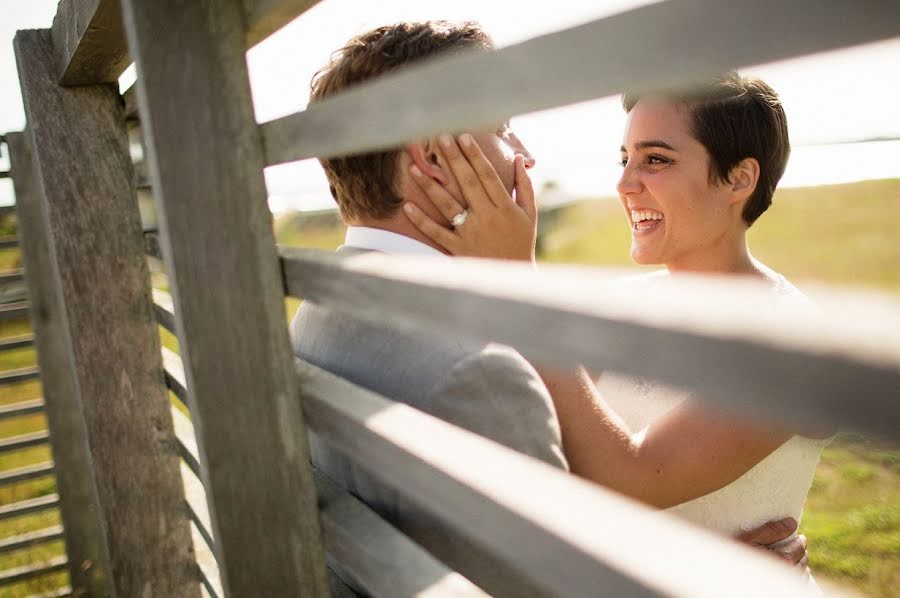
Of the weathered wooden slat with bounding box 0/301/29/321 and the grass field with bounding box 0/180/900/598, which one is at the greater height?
the weathered wooden slat with bounding box 0/301/29/321

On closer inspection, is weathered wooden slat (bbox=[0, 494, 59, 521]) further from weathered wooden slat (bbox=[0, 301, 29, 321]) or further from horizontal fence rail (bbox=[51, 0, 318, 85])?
horizontal fence rail (bbox=[51, 0, 318, 85])

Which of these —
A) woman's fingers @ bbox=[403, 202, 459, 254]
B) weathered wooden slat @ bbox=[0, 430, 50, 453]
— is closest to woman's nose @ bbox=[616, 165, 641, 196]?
woman's fingers @ bbox=[403, 202, 459, 254]

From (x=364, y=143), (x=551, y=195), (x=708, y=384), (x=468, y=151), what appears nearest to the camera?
(x=708, y=384)

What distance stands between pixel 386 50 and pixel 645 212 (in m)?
1.56

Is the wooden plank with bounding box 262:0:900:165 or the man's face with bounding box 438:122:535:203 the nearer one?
the wooden plank with bounding box 262:0:900:165

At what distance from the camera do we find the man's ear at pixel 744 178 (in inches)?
110

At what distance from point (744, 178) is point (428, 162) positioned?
1542 millimetres

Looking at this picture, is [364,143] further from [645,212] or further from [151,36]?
[645,212]

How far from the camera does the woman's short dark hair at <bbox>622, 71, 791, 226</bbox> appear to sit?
270 cm

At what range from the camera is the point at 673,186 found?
289 cm

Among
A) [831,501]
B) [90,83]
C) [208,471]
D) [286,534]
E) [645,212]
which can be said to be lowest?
[831,501]

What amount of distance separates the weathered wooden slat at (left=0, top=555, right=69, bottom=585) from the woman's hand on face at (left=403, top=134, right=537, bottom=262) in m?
4.15

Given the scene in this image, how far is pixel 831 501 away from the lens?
641 centimetres

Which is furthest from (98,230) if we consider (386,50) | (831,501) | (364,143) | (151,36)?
(831,501)
